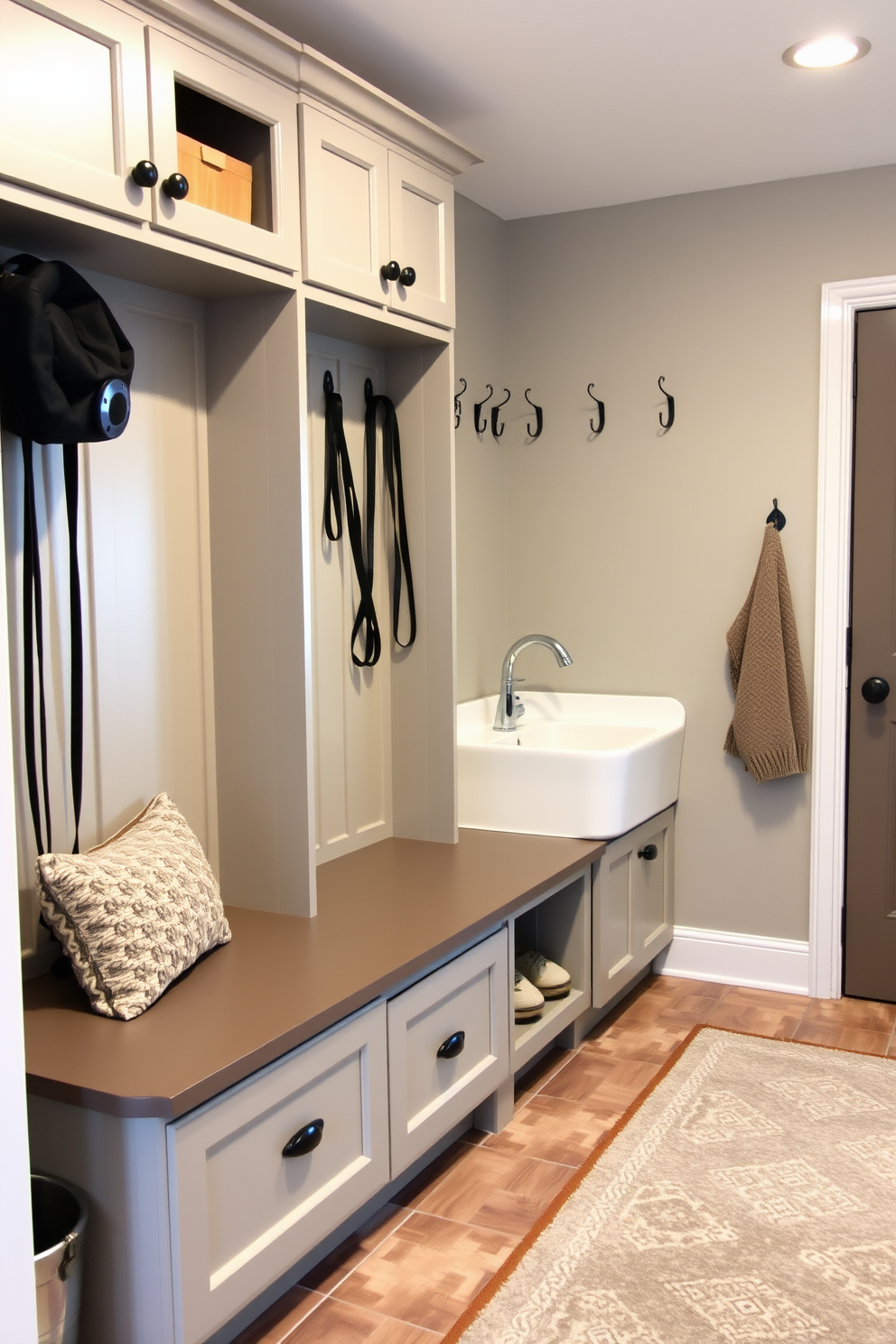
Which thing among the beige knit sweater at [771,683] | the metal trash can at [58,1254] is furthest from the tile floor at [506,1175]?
the beige knit sweater at [771,683]

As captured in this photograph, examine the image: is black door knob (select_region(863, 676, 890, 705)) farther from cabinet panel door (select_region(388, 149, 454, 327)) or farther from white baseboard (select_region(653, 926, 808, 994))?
cabinet panel door (select_region(388, 149, 454, 327))

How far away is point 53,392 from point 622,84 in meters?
1.56

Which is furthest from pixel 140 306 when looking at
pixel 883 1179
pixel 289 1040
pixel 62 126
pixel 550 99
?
pixel 883 1179

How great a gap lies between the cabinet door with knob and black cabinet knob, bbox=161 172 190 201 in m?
1.79

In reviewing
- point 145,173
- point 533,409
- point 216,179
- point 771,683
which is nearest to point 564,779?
point 771,683

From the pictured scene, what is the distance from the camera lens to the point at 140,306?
2131 millimetres

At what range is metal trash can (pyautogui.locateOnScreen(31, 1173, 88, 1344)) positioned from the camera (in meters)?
1.46

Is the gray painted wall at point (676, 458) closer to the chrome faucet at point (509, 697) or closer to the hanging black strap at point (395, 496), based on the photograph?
the chrome faucet at point (509, 697)

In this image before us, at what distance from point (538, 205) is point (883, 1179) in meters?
2.73

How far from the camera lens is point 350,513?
2.71 m

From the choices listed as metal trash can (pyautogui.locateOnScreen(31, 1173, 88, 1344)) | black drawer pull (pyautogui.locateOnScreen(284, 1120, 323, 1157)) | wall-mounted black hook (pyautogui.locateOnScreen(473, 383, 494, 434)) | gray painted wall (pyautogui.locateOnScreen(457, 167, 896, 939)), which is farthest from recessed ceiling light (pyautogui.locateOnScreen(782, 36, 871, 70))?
metal trash can (pyautogui.locateOnScreen(31, 1173, 88, 1344))

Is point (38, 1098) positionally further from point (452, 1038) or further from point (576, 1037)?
point (576, 1037)

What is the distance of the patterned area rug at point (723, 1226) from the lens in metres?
1.84

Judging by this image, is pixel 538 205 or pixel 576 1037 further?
pixel 538 205
